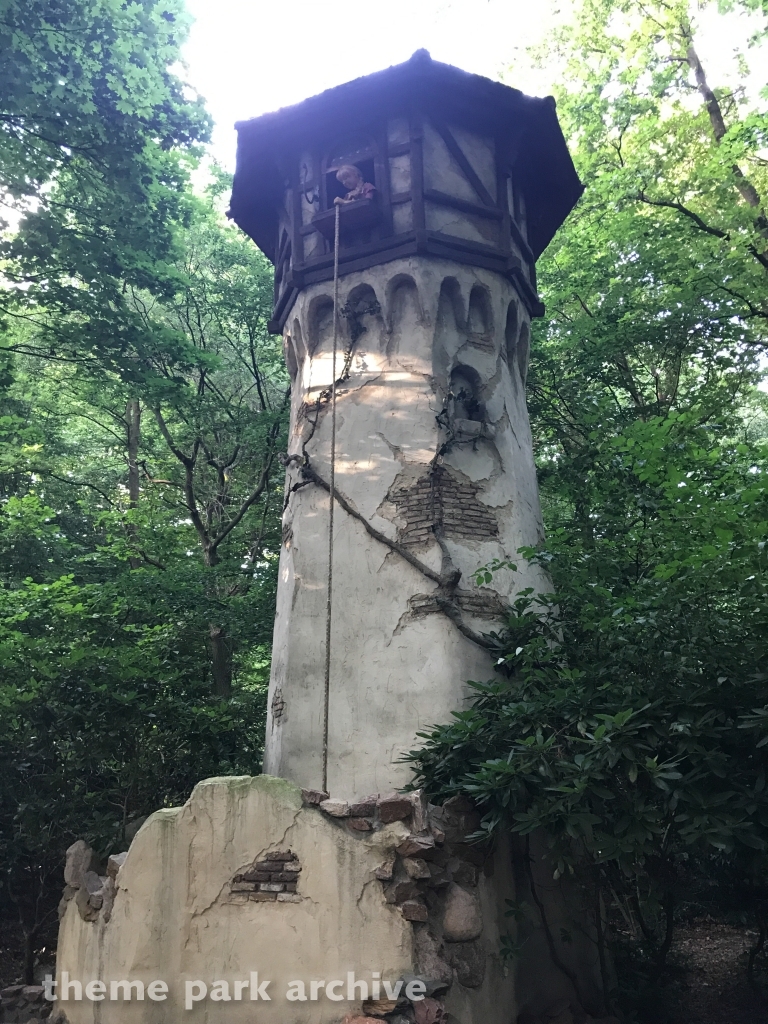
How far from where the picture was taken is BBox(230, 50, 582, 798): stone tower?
7465mm

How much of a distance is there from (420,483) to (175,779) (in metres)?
4.76

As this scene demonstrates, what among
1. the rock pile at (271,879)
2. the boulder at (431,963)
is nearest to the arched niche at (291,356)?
the rock pile at (271,879)

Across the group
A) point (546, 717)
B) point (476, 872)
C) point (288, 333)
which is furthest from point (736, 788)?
point (288, 333)

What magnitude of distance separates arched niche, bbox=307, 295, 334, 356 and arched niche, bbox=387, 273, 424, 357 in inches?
33.5

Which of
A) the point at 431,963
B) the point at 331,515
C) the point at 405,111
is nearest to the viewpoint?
the point at 431,963

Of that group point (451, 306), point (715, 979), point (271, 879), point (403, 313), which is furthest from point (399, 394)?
point (715, 979)

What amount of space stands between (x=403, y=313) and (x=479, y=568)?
3114 mm

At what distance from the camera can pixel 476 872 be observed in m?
5.34

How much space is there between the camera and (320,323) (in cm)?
925

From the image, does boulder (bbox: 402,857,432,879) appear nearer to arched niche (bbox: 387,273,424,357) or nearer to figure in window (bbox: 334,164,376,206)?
arched niche (bbox: 387,273,424,357)

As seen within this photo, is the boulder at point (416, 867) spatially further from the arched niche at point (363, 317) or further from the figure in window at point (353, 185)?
the figure in window at point (353, 185)

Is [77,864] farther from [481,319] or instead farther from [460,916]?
[481,319]

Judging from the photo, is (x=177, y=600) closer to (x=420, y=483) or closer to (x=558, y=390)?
(x=420, y=483)

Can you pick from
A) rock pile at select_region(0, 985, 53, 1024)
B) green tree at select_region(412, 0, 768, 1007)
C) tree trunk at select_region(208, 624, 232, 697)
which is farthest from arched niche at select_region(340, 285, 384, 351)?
rock pile at select_region(0, 985, 53, 1024)
